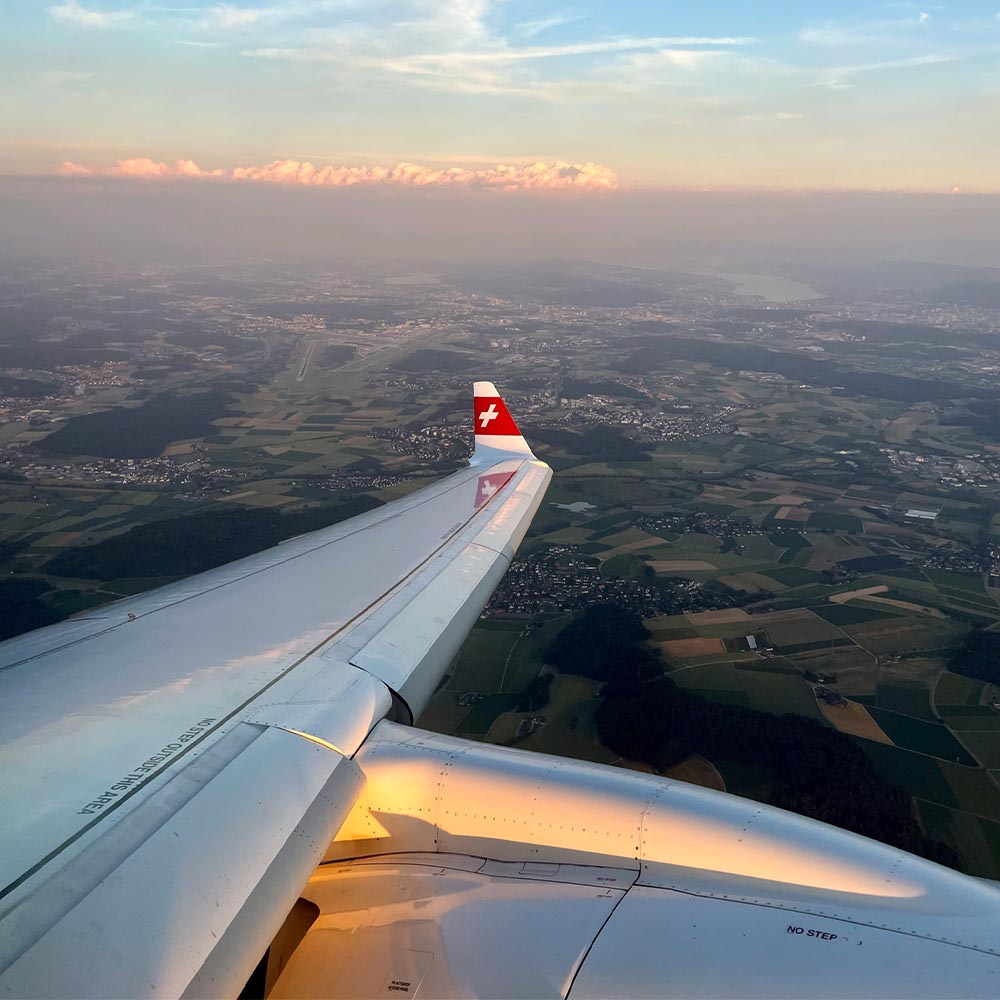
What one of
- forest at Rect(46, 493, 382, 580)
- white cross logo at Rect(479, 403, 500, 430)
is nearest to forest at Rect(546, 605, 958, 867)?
white cross logo at Rect(479, 403, 500, 430)

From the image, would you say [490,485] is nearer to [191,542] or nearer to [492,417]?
[492,417]

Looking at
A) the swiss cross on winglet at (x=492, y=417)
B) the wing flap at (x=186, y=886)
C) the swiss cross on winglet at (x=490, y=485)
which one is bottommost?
the swiss cross on winglet at (x=490, y=485)

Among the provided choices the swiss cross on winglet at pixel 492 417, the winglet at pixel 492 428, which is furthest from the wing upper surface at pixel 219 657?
the swiss cross on winglet at pixel 492 417

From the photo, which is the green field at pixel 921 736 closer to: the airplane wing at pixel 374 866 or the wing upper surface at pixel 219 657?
the wing upper surface at pixel 219 657

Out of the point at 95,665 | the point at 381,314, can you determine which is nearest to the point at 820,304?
the point at 381,314

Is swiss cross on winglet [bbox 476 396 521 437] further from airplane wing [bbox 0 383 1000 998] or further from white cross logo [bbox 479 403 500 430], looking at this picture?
airplane wing [bbox 0 383 1000 998]

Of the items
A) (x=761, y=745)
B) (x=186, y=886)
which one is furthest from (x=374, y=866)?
(x=761, y=745)
